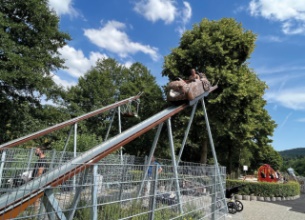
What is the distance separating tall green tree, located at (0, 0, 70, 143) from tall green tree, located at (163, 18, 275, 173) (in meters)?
7.28

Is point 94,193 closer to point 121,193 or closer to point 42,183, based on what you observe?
point 42,183

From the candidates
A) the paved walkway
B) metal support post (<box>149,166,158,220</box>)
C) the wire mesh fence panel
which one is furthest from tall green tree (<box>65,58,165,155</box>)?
metal support post (<box>149,166,158,220</box>)

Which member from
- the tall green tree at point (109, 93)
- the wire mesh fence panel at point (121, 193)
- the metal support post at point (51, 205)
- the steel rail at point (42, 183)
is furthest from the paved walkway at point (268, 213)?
the tall green tree at point (109, 93)

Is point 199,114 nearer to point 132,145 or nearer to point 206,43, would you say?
point 206,43

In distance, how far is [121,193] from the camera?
3.31 metres

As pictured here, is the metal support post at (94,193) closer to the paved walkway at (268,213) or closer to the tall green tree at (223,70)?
the paved walkway at (268,213)

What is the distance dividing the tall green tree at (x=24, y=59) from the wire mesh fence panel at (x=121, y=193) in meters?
9.67

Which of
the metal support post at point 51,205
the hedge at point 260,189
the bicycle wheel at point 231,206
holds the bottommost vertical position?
the bicycle wheel at point 231,206

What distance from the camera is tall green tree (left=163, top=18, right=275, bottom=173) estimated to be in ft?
55.1

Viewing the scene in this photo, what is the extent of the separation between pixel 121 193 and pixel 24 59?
41.6ft

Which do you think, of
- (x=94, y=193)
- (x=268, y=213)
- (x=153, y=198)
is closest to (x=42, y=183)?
(x=94, y=193)

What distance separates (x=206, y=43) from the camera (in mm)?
17578

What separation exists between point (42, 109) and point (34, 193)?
49.5 ft

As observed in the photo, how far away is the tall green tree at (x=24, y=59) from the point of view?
1353cm
